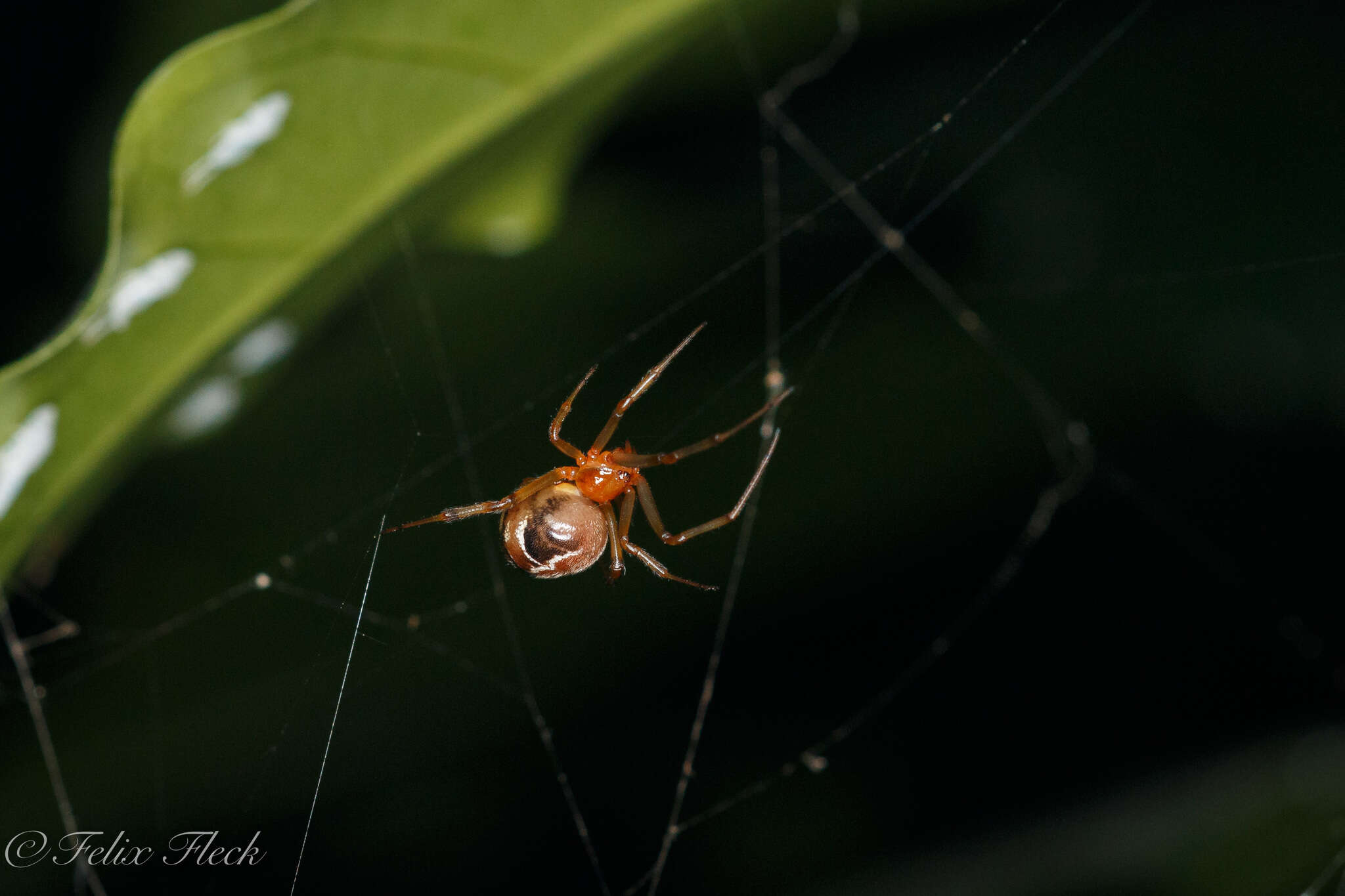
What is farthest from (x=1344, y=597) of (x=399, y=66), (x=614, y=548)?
(x=399, y=66)

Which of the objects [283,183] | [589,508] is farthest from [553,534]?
[283,183]

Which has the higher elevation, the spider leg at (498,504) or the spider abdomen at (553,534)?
the spider leg at (498,504)
